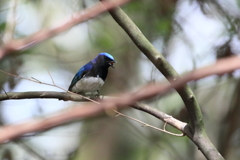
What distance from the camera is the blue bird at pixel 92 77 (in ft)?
15.4

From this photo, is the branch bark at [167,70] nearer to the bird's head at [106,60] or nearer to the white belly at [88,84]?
the white belly at [88,84]

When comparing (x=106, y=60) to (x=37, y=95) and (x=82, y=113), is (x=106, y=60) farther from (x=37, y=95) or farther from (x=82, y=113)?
(x=82, y=113)

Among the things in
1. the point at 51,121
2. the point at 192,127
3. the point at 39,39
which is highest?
the point at 192,127

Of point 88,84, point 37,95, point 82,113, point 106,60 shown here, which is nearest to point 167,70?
point 37,95

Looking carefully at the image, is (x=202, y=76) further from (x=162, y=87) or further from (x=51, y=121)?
(x=51, y=121)

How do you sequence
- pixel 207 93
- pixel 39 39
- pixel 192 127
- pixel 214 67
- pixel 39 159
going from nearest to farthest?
pixel 214 67, pixel 39 39, pixel 192 127, pixel 39 159, pixel 207 93

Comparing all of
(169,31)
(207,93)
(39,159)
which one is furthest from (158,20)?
(39,159)

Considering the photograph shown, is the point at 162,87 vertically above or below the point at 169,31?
below

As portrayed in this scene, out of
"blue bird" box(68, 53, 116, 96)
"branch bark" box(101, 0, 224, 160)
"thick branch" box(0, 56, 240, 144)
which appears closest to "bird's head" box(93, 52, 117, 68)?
"blue bird" box(68, 53, 116, 96)

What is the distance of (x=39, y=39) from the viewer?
1081 mm

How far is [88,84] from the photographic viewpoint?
4.68 meters

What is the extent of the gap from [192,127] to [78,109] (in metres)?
2.15

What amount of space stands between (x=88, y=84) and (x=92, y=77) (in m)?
Result: 0.13

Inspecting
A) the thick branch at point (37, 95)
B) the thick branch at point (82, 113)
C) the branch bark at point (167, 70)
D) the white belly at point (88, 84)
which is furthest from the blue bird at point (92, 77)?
the thick branch at point (82, 113)
